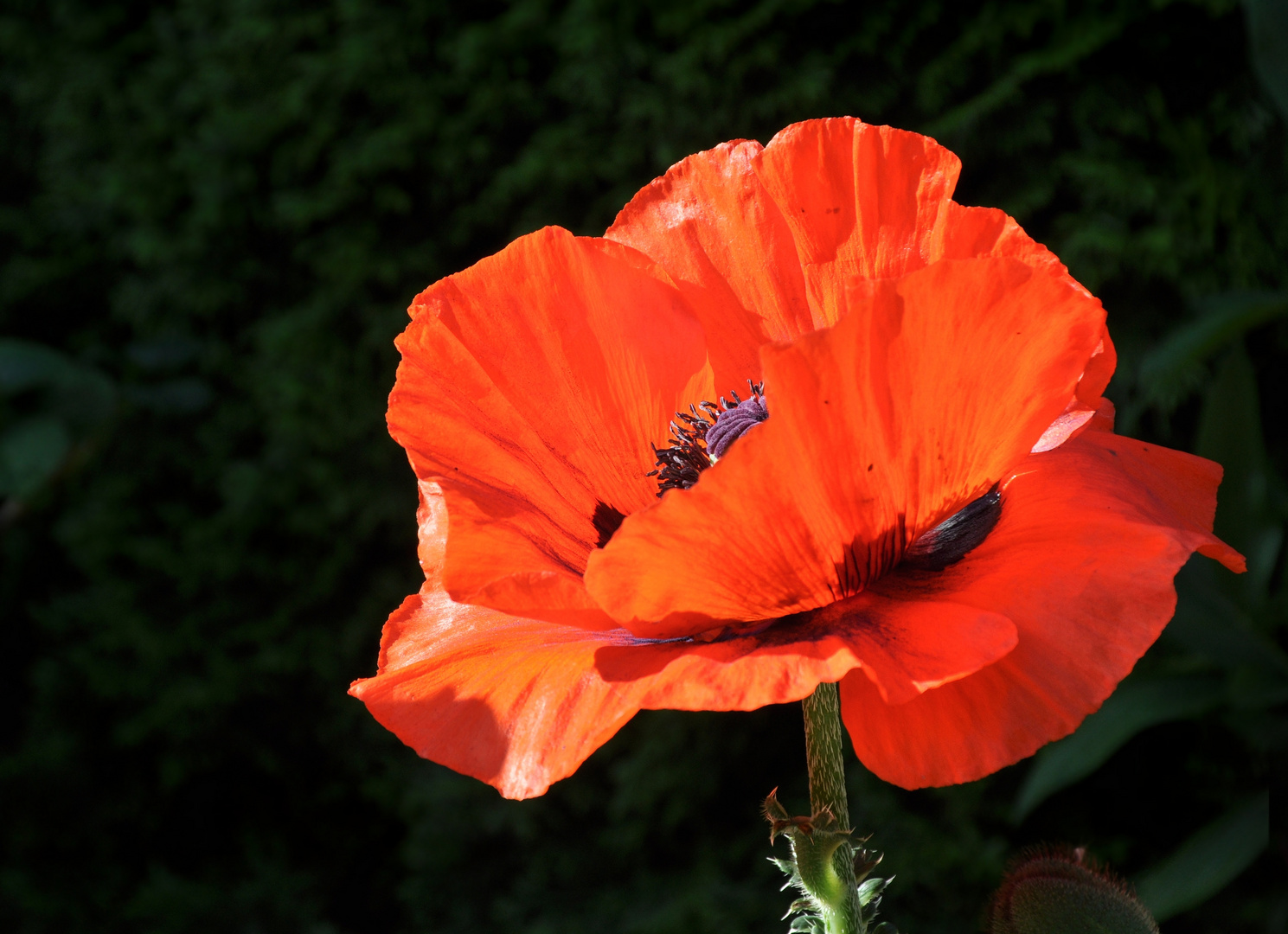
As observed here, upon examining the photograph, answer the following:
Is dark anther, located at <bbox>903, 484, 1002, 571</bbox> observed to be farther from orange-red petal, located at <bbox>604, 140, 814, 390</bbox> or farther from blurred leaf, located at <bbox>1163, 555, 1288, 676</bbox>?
blurred leaf, located at <bbox>1163, 555, 1288, 676</bbox>

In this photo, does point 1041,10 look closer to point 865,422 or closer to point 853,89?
point 853,89

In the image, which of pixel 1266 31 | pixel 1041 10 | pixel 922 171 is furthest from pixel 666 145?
pixel 922 171

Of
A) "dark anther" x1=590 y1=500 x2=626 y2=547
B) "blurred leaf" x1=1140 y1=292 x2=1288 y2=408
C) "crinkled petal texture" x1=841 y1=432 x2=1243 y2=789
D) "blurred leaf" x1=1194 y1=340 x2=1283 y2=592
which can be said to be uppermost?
"dark anther" x1=590 y1=500 x2=626 y2=547

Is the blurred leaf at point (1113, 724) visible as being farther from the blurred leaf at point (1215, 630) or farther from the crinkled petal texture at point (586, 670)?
the crinkled petal texture at point (586, 670)

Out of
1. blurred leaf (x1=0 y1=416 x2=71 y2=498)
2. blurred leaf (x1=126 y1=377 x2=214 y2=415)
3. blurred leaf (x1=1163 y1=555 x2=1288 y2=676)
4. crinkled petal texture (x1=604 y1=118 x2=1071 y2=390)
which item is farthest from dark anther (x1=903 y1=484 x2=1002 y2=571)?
blurred leaf (x1=126 y1=377 x2=214 y2=415)

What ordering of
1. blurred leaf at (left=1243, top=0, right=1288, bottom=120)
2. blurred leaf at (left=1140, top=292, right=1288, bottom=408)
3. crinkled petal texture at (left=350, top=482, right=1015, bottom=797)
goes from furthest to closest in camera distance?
blurred leaf at (left=1140, top=292, right=1288, bottom=408)
blurred leaf at (left=1243, top=0, right=1288, bottom=120)
crinkled petal texture at (left=350, top=482, right=1015, bottom=797)

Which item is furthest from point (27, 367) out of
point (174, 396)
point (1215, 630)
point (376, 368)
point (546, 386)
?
point (1215, 630)
